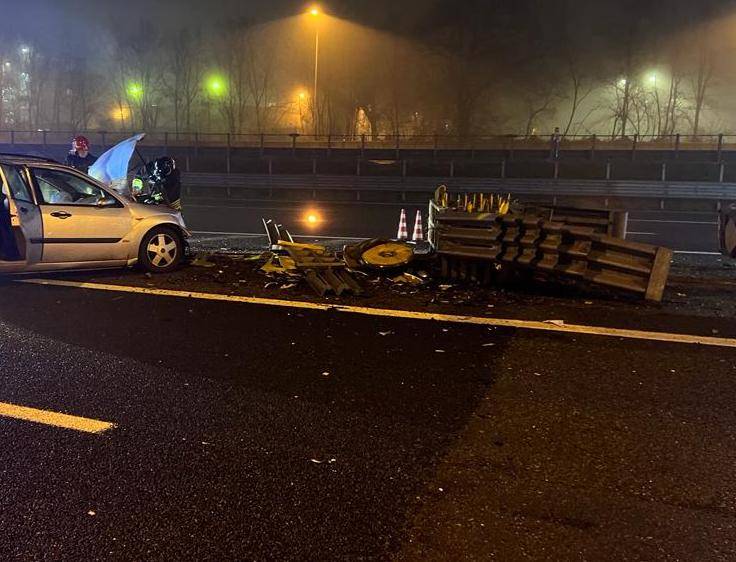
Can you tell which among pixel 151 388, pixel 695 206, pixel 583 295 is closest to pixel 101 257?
pixel 151 388

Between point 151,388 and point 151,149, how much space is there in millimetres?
35245

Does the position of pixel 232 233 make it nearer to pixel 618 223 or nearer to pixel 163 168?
pixel 163 168

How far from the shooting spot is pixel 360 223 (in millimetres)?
15719

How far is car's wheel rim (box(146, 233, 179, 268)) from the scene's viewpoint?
8.37 m

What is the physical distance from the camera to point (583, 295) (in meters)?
7.50

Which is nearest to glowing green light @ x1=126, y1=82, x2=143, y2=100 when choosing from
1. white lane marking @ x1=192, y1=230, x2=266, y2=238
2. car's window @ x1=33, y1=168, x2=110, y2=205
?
white lane marking @ x1=192, y1=230, x2=266, y2=238

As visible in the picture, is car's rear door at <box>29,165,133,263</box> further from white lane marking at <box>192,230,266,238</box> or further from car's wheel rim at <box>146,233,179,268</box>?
white lane marking at <box>192,230,266,238</box>

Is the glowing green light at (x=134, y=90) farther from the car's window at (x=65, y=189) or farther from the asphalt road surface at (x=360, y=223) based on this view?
the car's window at (x=65, y=189)

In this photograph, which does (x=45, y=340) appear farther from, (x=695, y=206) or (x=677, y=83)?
(x=677, y=83)

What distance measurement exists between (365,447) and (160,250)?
237 inches

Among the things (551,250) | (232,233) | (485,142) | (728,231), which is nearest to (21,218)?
(232,233)

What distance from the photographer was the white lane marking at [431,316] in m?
5.71

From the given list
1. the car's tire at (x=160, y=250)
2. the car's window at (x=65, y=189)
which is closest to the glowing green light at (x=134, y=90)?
the car's window at (x=65, y=189)

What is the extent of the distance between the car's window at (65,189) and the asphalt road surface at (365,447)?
2.67 meters
